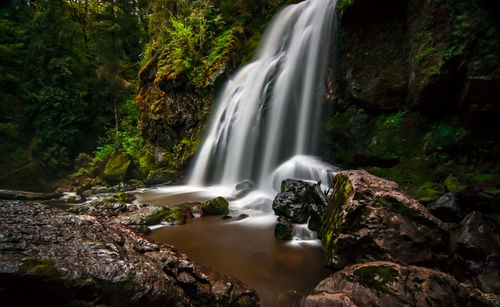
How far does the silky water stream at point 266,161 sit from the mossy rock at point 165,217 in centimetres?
20

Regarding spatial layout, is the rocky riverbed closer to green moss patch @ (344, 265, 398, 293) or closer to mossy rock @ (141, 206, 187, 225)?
green moss patch @ (344, 265, 398, 293)

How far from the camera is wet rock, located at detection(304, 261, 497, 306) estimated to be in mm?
2072

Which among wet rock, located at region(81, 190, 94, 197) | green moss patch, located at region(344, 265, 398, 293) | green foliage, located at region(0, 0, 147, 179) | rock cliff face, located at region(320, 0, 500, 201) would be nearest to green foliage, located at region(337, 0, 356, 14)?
rock cliff face, located at region(320, 0, 500, 201)

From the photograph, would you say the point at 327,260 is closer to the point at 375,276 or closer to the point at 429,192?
the point at 375,276

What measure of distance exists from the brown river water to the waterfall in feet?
8.36

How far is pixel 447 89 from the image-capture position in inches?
192

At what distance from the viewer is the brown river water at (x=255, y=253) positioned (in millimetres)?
2859

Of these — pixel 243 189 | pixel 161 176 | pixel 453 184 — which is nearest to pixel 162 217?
pixel 243 189

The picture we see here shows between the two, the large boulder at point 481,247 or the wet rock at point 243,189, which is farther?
the wet rock at point 243,189

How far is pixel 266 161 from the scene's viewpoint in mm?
7738

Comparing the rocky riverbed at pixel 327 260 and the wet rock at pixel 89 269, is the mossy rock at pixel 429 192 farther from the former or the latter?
the wet rock at pixel 89 269

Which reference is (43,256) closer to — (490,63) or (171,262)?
(171,262)

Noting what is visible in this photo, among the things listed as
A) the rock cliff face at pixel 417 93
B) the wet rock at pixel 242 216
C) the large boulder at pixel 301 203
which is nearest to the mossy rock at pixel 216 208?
the wet rock at pixel 242 216

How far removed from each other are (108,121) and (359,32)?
1473 centimetres
